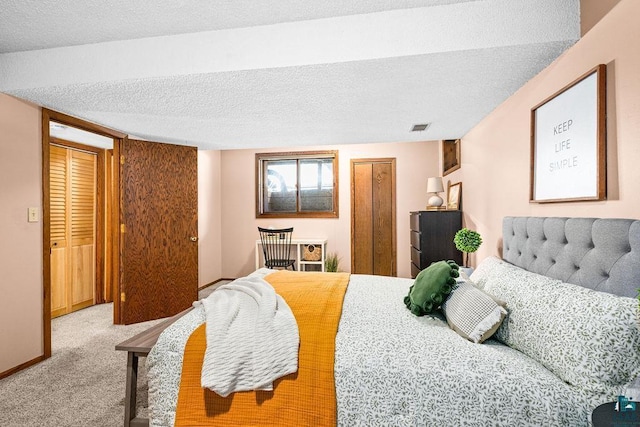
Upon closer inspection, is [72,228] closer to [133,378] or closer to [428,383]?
[133,378]

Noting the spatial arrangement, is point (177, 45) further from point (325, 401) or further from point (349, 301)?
point (325, 401)

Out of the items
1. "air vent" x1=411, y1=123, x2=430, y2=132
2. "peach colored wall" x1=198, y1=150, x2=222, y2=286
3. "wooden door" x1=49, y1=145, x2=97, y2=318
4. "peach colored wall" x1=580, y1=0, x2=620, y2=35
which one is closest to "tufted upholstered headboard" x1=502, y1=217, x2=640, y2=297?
"peach colored wall" x1=580, y1=0, x2=620, y2=35

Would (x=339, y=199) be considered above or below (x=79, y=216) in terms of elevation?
above

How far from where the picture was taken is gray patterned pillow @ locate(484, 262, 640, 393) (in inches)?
42.6

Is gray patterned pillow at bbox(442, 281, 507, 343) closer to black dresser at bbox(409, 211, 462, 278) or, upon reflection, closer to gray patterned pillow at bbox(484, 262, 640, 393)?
gray patterned pillow at bbox(484, 262, 640, 393)

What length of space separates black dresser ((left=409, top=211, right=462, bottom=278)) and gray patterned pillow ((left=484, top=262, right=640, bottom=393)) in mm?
2058

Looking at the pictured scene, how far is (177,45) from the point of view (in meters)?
2.11

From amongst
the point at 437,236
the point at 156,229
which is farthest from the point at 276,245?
the point at 437,236

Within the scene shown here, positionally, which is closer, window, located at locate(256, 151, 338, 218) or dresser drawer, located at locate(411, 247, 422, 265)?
dresser drawer, located at locate(411, 247, 422, 265)

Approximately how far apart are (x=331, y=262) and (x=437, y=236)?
2134mm

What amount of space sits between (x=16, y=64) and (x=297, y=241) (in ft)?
11.8

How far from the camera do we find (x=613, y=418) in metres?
0.92

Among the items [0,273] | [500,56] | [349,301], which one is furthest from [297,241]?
[500,56]

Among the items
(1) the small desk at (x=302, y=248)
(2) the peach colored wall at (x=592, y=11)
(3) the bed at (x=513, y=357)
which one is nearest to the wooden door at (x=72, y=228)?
(1) the small desk at (x=302, y=248)
